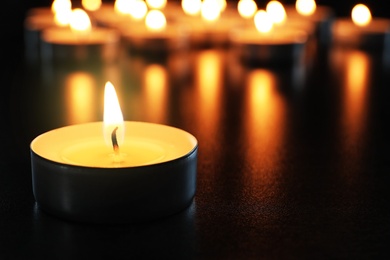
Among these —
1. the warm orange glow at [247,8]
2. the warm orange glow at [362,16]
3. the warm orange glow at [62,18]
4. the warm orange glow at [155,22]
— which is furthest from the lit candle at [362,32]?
Answer: the warm orange glow at [62,18]

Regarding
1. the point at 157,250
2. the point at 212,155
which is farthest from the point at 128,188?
the point at 212,155

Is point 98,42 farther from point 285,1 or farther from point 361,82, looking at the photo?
point 285,1

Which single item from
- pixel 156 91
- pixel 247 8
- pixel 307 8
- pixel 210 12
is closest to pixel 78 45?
pixel 156 91

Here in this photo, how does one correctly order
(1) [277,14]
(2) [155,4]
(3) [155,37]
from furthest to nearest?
(2) [155,4] < (1) [277,14] < (3) [155,37]

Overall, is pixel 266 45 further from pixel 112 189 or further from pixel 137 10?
pixel 112 189

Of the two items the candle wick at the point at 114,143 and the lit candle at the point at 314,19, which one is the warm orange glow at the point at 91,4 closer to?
the lit candle at the point at 314,19

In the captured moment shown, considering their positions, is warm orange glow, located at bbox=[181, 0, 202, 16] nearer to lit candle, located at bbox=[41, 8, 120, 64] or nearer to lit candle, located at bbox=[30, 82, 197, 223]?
lit candle, located at bbox=[41, 8, 120, 64]

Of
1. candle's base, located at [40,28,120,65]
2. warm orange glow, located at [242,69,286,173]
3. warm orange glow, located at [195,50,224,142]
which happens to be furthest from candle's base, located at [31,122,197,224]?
candle's base, located at [40,28,120,65]
